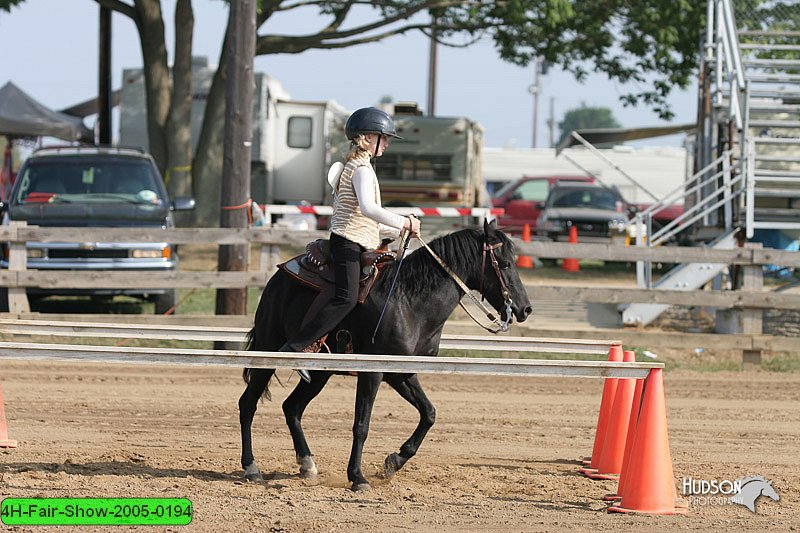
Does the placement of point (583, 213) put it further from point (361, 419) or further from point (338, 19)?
point (361, 419)

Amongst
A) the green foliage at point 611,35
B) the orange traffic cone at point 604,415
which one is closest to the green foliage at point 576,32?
the green foliage at point 611,35

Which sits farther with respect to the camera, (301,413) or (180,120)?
(180,120)

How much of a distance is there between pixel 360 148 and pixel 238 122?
6498mm

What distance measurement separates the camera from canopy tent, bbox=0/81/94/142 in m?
26.6

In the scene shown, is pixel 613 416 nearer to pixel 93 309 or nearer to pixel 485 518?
pixel 485 518

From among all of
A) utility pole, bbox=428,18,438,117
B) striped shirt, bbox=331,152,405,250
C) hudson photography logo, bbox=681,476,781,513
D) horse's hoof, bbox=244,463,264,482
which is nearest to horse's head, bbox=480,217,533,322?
striped shirt, bbox=331,152,405,250

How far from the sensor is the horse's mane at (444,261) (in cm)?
759

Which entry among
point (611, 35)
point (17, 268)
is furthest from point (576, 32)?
point (17, 268)

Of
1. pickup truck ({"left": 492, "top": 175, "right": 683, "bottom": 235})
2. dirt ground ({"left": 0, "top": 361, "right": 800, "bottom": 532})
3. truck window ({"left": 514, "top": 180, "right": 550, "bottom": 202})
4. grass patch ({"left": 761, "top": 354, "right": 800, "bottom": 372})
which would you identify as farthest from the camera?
truck window ({"left": 514, "top": 180, "right": 550, "bottom": 202})

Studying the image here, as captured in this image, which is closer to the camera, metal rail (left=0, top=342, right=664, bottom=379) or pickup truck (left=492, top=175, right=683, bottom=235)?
metal rail (left=0, top=342, right=664, bottom=379)

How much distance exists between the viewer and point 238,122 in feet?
44.4

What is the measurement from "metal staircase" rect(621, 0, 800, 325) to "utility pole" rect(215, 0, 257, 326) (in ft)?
18.2

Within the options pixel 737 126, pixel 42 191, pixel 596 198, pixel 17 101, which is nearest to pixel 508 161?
pixel 596 198

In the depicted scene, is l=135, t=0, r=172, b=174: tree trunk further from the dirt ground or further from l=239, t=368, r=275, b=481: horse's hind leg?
l=239, t=368, r=275, b=481: horse's hind leg
